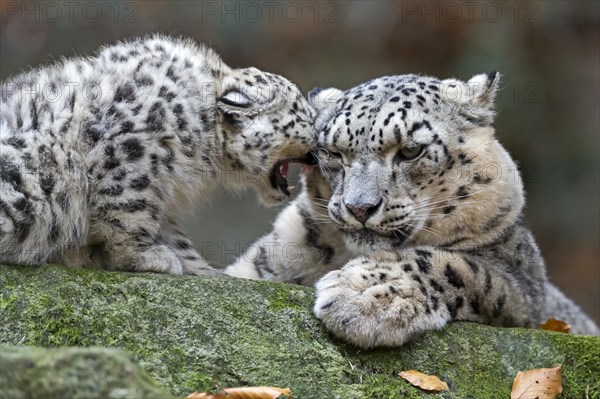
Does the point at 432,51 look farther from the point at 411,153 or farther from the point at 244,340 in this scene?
the point at 244,340

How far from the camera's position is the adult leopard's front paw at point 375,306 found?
5.19 m

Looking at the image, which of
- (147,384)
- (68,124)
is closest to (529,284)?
(68,124)

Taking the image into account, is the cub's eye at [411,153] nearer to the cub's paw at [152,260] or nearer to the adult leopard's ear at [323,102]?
the adult leopard's ear at [323,102]

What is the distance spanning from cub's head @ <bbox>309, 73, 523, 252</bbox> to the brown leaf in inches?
51.9

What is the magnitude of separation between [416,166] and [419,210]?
30cm

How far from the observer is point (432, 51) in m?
14.2

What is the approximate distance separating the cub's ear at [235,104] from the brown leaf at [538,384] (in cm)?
260

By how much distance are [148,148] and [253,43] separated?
883 cm

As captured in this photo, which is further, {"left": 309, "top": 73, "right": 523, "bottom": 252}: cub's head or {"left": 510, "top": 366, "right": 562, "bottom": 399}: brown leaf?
{"left": 309, "top": 73, "right": 523, "bottom": 252}: cub's head

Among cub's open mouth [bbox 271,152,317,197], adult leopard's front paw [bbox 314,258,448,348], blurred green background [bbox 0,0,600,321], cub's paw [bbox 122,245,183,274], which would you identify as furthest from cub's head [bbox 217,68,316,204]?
blurred green background [bbox 0,0,600,321]

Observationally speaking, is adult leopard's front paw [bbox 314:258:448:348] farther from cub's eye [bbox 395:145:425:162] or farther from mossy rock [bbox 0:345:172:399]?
mossy rock [bbox 0:345:172:399]

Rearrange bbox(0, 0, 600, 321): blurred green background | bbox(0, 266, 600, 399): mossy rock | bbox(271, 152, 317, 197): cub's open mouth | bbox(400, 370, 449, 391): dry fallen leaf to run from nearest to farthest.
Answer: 1. bbox(0, 266, 600, 399): mossy rock
2. bbox(400, 370, 449, 391): dry fallen leaf
3. bbox(271, 152, 317, 197): cub's open mouth
4. bbox(0, 0, 600, 321): blurred green background

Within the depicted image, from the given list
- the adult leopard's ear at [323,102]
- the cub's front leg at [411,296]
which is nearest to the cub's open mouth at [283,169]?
the adult leopard's ear at [323,102]

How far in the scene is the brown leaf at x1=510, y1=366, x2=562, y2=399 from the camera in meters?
5.19
